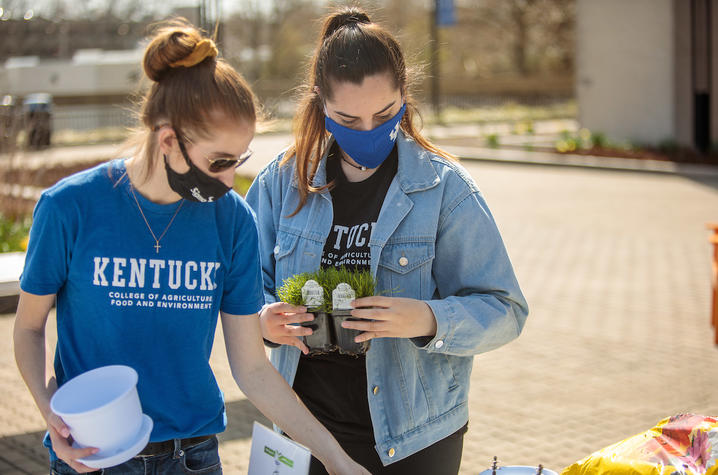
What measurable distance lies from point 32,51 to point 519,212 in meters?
27.7

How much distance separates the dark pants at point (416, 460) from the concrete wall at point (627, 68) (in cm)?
1922

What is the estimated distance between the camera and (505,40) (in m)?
55.1

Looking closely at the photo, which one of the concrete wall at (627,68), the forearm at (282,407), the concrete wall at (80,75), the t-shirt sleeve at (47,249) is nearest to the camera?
the t-shirt sleeve at (47,249)

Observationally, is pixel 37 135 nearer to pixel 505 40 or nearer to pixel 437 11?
pixel 437 11

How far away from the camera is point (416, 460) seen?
2455mm

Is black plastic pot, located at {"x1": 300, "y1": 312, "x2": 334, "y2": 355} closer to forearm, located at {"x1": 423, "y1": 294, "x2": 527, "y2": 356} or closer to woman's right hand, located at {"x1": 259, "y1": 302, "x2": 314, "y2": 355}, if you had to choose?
woman's right hand, located at {"x1": 259, "y1": 302, "x2": 314, "y2": 355}

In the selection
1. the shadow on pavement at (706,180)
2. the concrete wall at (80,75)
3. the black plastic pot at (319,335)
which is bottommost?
the shadow on pavement at (706,180)

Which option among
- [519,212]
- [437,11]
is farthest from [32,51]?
[519,212]

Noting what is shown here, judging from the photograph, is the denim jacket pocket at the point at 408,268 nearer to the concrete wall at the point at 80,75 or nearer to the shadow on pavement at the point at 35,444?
the shadow on pavement at the point at 35,444

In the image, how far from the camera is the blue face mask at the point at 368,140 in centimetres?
242

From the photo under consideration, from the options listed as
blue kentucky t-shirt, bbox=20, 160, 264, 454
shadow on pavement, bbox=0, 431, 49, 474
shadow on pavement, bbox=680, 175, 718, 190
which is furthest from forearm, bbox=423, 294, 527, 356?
shadow on pavement, bbox=680, 175, 718, 190

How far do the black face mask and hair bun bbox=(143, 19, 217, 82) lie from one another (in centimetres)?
17

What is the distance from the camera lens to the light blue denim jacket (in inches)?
93.0

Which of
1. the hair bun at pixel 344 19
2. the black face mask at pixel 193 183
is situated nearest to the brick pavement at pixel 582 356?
the hair bun at pixel 344 19
